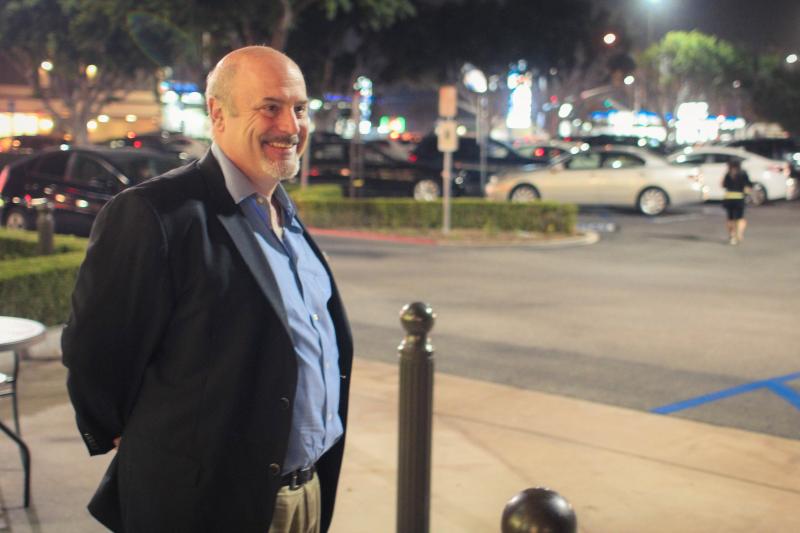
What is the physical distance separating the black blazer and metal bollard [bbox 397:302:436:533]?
4.94ft

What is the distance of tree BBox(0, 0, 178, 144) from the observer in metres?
28.3

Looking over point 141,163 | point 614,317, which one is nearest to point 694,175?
point 141,163

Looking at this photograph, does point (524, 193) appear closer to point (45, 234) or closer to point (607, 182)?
point (607, 182)

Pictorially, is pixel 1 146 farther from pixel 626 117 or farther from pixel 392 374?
pixel 626 117

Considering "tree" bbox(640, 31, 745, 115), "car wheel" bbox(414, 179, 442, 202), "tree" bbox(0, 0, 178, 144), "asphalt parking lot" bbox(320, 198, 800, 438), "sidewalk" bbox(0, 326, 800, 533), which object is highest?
"tree" bbox(640, 31, 745, 115)

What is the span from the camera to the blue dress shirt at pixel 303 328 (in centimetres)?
259

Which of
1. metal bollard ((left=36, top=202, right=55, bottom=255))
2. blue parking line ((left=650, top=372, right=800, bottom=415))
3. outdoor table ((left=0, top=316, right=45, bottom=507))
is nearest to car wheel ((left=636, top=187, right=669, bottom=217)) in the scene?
blue parking line ((left=650, top=372, right=800, bottom=415))

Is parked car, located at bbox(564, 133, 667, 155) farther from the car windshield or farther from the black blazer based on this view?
the black blazer

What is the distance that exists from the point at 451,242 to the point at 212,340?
14462 millimetres

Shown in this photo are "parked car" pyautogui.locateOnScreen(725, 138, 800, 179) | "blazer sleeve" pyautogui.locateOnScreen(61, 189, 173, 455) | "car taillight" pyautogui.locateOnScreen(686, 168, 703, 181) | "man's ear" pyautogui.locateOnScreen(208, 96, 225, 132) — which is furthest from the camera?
"parked car" pyautogui.locateOnScreen(725, 138, 800, 179)

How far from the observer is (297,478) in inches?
105

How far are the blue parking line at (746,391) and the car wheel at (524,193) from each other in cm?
1500

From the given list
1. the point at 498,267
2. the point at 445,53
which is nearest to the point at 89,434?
the point at 498,267

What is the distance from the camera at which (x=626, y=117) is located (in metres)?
90.8
